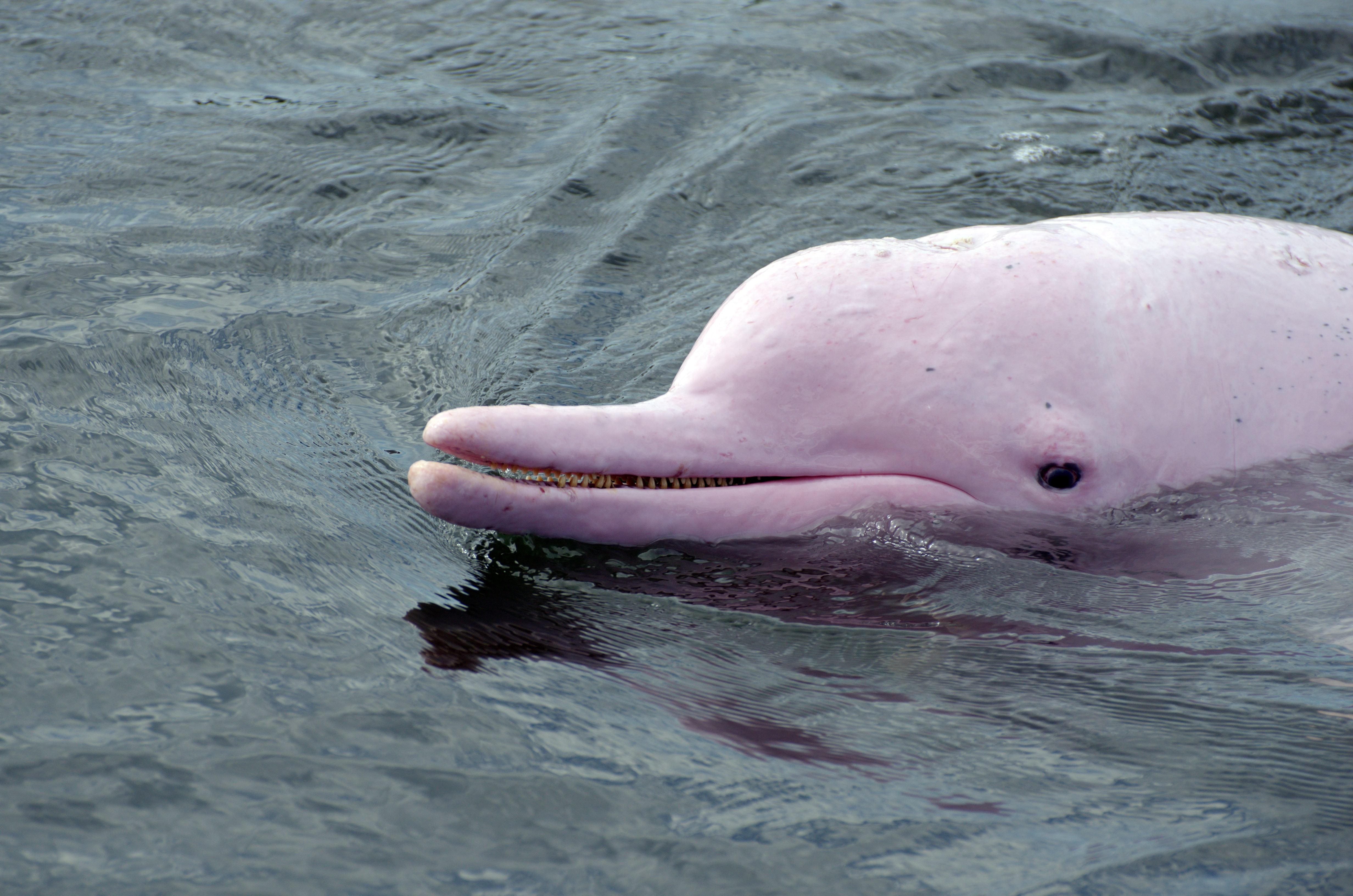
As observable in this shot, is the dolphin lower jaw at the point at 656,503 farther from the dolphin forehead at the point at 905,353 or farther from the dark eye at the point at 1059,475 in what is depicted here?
the dark eye at the point at 1059,475

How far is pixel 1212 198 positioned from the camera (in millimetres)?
8805

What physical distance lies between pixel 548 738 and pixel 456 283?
4104mm

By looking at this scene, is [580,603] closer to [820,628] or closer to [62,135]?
[820,628]

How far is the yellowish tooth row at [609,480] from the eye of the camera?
4.45m

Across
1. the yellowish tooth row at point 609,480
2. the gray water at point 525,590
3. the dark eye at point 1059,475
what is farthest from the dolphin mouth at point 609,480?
the dark eye at point 1059,475

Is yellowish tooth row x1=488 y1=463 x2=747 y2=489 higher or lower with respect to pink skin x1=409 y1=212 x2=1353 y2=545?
lower

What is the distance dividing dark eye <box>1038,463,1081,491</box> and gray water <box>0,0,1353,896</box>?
0.52 ft

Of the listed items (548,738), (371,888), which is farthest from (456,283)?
(371,888)

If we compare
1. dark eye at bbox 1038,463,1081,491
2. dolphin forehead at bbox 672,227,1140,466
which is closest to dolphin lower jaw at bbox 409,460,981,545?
dolphin forehead at bbox 672,227,1140,466

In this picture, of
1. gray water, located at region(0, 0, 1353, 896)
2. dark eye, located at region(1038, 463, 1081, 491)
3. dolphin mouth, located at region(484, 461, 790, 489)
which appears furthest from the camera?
dark eye, located at region(1038, 463, 1081, 491)

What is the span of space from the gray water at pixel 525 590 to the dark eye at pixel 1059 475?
0.16 metres

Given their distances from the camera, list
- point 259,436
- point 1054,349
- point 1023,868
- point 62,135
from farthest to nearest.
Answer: point 62,135 → point 259,436 → point 1054,349 → point 1023,868

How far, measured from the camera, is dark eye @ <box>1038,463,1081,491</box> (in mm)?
4777

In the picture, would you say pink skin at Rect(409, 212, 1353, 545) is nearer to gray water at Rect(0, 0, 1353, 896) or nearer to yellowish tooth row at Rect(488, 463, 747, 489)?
yellowish tooth row at Rect(488, 463, 747, 489)
